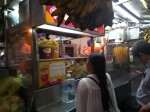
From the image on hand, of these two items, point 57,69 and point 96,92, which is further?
point 57,69

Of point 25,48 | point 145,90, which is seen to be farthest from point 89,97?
point 25,48

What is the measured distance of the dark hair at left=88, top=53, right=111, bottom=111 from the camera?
164cm

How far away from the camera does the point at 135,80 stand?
154 inches

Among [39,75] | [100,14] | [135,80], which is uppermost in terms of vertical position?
[100,14]

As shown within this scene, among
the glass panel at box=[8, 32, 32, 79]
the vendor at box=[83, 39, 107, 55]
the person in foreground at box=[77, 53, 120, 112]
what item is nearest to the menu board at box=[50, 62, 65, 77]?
the glass panel at box=[8, 32, 32, 79]

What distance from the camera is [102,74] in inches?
65.8

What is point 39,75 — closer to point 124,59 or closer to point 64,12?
point 64,12

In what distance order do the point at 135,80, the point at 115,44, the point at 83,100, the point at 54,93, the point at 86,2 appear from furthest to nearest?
the point at 115,44, the point at 135,80, the point at 54,93, the point at 83,100, the point at 86,2

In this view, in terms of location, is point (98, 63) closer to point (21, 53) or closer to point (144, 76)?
point (144, 76)

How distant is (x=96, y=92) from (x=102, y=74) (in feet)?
0.60

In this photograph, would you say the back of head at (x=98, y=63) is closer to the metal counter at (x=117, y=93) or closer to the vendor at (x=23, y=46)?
the metal counter at (x=117, y=93)

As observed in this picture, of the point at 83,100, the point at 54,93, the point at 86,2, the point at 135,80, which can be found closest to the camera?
the point at 86,2

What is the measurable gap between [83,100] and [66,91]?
542mm

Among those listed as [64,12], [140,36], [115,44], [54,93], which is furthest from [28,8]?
[140,36]
